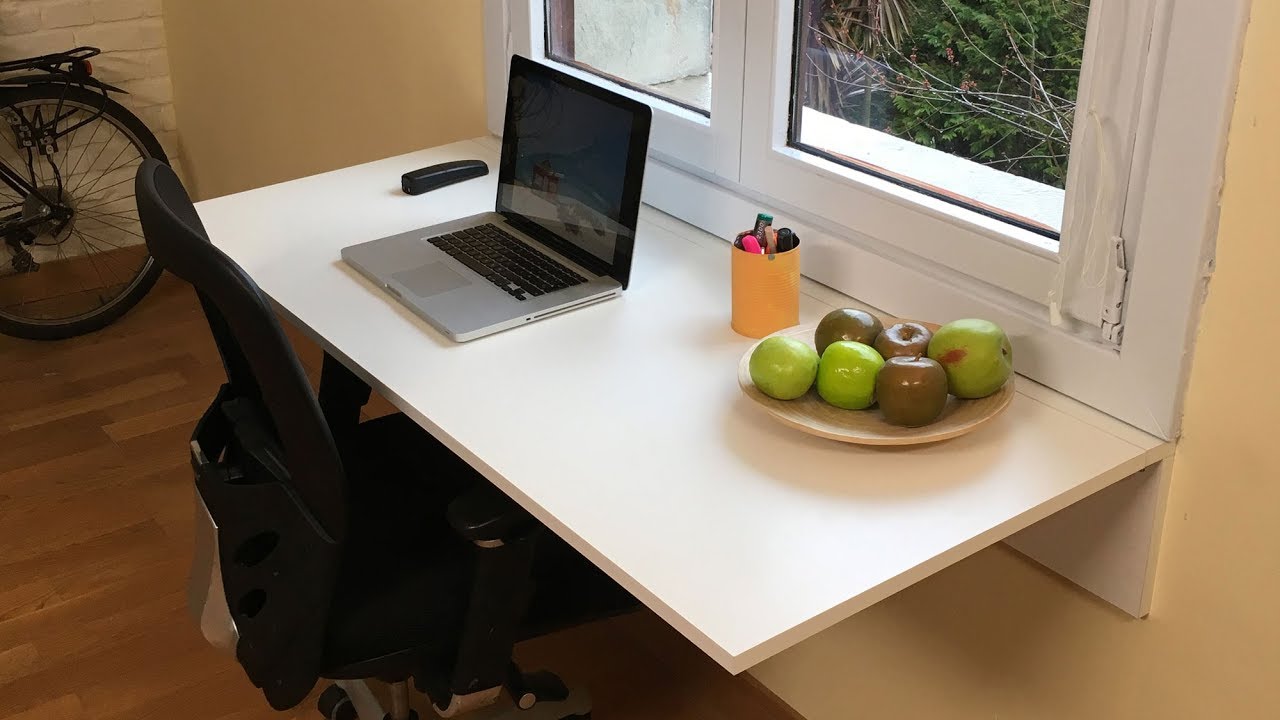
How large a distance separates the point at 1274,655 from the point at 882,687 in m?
0.67

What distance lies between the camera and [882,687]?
1.88 metres

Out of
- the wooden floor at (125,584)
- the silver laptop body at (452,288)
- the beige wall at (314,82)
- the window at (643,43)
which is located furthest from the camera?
the beige wall at (314,82)

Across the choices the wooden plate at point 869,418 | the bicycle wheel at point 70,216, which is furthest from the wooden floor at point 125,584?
the wooden plate at point 869,418

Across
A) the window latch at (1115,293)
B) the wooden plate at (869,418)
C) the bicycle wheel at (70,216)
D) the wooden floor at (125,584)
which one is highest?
the window latch at (1115,293)

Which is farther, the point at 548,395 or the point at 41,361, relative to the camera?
the point at 41,361

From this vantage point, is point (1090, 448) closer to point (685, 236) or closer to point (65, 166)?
point (685, 236)

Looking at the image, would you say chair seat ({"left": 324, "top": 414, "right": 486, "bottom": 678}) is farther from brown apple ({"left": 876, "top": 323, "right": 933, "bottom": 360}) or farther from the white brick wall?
the white brick wall

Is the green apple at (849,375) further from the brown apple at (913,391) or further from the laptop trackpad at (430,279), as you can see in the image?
the laptop trackpad at (430,279)

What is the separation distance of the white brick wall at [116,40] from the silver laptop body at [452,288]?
7.06ft

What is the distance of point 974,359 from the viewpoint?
1.32 m

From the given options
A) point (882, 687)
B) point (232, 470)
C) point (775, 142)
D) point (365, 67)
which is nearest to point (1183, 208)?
point (775, 142)

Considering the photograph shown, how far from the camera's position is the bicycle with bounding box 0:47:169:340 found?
10.9 feet

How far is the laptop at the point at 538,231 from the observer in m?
1.65

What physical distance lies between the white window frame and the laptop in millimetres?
193
